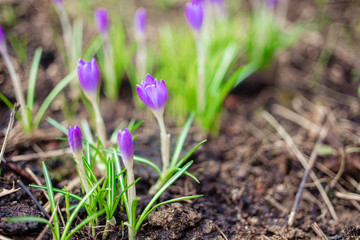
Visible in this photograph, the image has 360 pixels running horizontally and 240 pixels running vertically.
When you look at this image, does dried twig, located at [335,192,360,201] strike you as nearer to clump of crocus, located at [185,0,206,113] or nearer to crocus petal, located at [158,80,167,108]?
clump of crocus, located at [185,0,206,113]

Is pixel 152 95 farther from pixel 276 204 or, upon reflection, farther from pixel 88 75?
pixel 276 204

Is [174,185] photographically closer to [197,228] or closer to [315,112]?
[197,228]

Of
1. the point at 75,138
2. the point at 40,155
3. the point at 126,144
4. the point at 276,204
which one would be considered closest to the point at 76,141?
the point at 75,138

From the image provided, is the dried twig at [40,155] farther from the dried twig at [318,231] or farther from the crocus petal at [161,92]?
the dried twig at [318,231]

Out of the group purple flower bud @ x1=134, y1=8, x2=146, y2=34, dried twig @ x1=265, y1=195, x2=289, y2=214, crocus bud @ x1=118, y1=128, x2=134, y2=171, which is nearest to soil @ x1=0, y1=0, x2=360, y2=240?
dried twig @ x1=265, y1=195, x2=289, y2=214

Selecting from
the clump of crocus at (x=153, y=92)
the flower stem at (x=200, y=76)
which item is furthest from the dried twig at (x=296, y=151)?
the clump of crocus at (x=153, y=92)

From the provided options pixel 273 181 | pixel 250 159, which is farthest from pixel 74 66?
pixel 273 181
